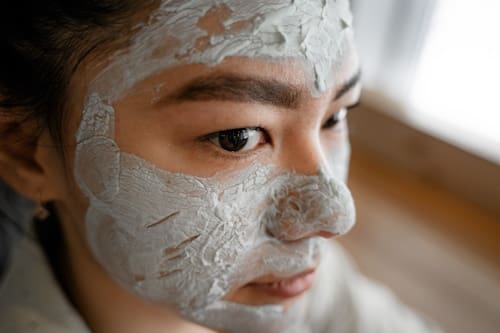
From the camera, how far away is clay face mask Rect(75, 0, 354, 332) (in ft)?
1.68

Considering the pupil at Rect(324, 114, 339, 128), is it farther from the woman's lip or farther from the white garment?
the white garment

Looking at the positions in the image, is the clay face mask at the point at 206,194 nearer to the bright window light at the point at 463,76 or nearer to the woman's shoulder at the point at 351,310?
the woman's shoulder at the point at 351,310

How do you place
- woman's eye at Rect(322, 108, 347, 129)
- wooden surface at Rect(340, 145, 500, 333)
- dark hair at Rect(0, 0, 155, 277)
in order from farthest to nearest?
wooden surface at Rect(340, 145, 500, 333), woman's eye at Rect(322, 108, 347, 129), dark hair at Rect(0, 0, 155, 277)

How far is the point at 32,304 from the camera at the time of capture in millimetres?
685

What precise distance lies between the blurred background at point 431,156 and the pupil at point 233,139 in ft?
2.57

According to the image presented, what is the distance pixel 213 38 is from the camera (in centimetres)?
51

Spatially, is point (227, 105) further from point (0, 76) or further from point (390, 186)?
point (390, 186)

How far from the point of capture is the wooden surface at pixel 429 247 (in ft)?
3.81

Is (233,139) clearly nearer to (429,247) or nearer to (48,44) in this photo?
(48,44)

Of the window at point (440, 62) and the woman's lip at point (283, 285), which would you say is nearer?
the woman's lip at point (283, 285)

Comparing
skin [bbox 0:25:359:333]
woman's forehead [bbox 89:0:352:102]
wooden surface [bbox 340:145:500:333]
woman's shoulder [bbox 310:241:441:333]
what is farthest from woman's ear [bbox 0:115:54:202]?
wooden surface [bbox 340:145:500:333]

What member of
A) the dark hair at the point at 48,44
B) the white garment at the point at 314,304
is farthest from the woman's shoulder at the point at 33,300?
the dark hair at the point at 48,44

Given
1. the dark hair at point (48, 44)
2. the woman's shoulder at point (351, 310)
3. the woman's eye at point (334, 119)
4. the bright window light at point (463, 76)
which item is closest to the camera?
the dark hair at point (48, 44)

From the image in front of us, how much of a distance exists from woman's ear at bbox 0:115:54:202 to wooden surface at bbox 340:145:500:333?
85 cm
